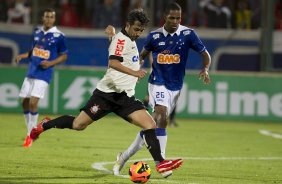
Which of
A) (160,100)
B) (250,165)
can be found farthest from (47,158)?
(250,165)

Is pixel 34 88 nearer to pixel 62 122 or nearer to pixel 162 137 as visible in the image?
pixel 62 122

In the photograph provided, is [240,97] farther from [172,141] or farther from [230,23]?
[172,141]

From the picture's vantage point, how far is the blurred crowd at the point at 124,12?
23.2 meters

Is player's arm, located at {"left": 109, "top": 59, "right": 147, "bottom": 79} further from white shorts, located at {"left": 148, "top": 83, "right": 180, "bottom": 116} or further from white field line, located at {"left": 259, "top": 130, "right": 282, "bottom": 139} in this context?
white field line, located at {"left": 259, "top": 130, "right": 282, "bottom": 139}

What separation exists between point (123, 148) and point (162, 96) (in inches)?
139

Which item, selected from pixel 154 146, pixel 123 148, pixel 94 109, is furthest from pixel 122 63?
pixel 123 148

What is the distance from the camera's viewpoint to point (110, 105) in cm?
1048

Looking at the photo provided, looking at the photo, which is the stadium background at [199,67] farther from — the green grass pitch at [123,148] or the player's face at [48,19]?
the player's face at [48,19]

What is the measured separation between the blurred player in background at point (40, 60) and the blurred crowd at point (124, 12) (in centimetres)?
754

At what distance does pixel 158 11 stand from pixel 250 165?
1126 centimetres

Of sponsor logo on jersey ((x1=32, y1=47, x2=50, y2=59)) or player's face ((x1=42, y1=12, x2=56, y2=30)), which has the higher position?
player's face ((x1=42, y1=12, x2=56, y2=30))

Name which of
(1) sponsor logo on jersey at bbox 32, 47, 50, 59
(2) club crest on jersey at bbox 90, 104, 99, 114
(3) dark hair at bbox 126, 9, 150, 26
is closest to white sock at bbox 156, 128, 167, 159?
(2) club crest on jersey at bbox 90, 104, 99, 114

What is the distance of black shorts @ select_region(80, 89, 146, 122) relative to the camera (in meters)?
10.4

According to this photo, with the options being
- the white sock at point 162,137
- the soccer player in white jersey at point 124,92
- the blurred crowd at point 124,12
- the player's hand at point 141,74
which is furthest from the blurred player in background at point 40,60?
the blurred crowd at point 124,12
